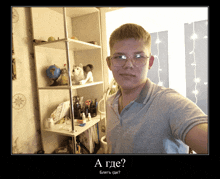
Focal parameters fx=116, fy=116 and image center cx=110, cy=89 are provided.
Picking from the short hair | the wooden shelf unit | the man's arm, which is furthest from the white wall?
the wooden shelf unit

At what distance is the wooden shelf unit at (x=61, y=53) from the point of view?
3.07 ft

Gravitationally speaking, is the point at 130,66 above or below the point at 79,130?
above

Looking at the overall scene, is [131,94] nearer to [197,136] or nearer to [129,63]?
[129,63]

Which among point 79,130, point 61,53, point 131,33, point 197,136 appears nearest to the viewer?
point 197,136

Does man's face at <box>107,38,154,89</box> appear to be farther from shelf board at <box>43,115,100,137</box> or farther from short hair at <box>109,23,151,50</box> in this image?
shelf board at <box>43,115,100,137</box>

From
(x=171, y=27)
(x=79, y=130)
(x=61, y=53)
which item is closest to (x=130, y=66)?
(x=171, y=27)

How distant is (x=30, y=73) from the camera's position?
979 millimetres

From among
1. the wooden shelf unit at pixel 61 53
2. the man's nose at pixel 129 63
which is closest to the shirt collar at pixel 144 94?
the man's nose at pixel 129 63

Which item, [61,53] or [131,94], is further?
[61,53]

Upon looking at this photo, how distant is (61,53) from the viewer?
1154 mm

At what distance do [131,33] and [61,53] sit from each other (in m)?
0.91

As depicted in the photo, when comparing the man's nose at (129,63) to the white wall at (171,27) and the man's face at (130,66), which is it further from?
the white wall at (171,27)

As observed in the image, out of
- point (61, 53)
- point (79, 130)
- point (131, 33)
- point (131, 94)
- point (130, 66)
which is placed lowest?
point (79, 130)
